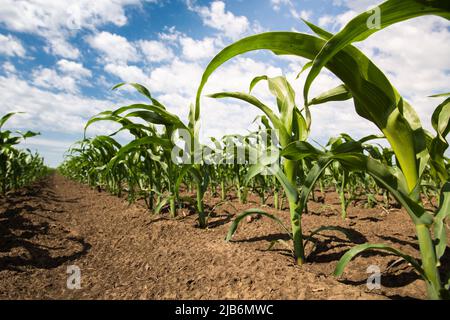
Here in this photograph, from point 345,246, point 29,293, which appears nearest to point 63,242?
point 29,293

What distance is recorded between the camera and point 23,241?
194 centimetres

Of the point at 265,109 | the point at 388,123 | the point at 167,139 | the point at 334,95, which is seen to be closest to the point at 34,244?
the point at 167,139

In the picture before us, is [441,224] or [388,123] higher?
[388,123]

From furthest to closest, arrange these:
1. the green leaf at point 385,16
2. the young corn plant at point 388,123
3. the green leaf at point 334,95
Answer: the green leaf at point 334,95 → the young corn plant at point 388,123 → the green leaf at point 385,16

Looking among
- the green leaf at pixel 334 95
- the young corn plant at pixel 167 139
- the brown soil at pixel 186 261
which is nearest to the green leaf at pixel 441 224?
the brown soil at pixel 186 261

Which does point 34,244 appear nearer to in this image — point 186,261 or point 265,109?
point 186,261

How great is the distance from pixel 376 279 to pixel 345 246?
1.23 feet

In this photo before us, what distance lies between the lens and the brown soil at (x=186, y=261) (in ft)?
3.53

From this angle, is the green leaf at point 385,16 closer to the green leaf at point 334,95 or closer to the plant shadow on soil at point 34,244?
the green leaf at point 334,95

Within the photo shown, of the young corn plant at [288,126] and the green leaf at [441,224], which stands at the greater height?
the young corn plant at [288,126]

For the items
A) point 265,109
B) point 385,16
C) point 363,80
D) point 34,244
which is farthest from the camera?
point 34,244

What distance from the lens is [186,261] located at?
1.42 meters

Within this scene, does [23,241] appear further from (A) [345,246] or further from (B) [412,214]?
(B) [412,214]

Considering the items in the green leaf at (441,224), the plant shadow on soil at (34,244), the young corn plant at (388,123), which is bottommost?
the plant shadow on soil at (34,244)
